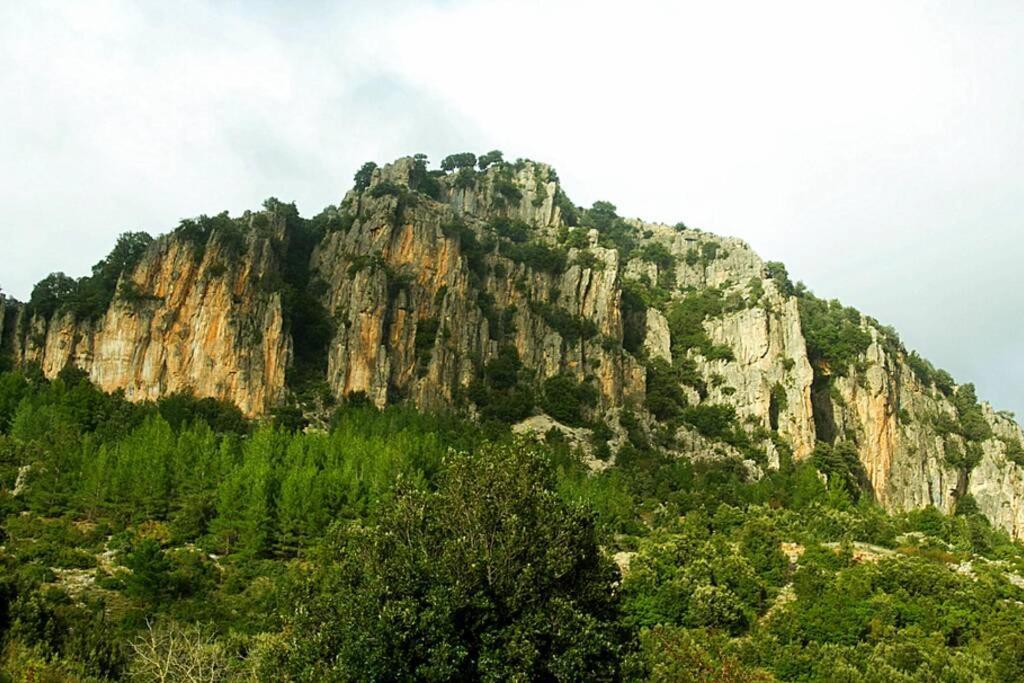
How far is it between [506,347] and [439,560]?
78.5 metres

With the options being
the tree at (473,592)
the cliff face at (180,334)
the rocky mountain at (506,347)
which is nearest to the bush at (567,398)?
the rocky mountain at (506,347)

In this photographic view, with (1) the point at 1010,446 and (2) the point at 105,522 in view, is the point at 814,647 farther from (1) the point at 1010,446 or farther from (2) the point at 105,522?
(1) the point at 1010,446

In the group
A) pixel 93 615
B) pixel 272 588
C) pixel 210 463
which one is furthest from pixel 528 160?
pixel 93 615

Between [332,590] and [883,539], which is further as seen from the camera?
[883,539]

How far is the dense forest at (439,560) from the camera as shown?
89.0 feet

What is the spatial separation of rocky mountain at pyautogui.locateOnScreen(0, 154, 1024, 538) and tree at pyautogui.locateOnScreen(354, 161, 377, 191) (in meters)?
11.6

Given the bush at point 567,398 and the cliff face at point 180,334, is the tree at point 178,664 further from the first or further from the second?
the bush at point 567,398

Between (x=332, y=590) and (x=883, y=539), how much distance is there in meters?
54.9

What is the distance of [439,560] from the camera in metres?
27.8

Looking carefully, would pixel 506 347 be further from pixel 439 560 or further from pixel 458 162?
pixel 439 560

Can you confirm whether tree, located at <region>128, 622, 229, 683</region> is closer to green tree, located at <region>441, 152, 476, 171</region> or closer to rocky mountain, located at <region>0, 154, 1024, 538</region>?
rocky mountain, located at <region>0, 154, 1024, 538</region>

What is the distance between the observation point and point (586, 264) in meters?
118

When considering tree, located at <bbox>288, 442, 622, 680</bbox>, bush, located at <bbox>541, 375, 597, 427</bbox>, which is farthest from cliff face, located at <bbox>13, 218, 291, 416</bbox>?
tree, located at <bbox>288, 442, 622, 680</bbox>

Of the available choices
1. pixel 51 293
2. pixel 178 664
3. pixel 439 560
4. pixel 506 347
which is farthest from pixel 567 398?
pixel 178 664
